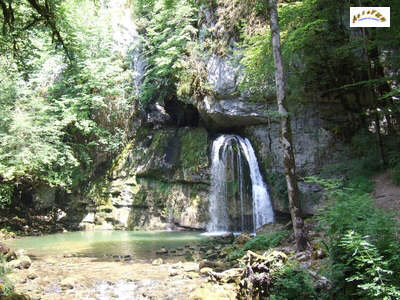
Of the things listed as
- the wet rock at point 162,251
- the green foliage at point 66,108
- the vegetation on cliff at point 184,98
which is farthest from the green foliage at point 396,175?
the green foliage at point 66,108

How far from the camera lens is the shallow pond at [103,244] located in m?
10.0

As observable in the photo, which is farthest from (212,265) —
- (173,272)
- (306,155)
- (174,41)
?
(174,41)

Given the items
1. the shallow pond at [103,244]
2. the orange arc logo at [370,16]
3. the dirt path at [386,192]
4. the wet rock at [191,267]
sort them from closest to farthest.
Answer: the wet rock at [191,267], the dirt path at [386,192], the orange arc logo at [370,16], the shallow pond at [103,244]

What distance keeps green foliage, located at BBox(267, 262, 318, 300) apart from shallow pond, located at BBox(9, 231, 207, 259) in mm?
5502

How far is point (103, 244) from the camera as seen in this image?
38.4ft

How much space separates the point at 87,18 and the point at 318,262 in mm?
17617

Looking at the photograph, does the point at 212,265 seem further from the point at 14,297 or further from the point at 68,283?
the point at 14,297

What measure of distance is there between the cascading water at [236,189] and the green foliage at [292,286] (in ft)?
29.4

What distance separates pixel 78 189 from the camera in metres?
17.4

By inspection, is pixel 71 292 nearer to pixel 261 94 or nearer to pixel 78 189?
pixel 261 94

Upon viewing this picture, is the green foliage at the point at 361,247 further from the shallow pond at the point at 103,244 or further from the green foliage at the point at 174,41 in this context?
the green foliage at the point at 174,41

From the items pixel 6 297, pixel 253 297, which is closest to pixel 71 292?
pixel 6 297

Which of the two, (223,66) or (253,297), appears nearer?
(253,297)

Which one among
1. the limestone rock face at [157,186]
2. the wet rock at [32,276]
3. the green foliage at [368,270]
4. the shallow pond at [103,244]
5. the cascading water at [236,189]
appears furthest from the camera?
the limestone rock face at [157,186]
